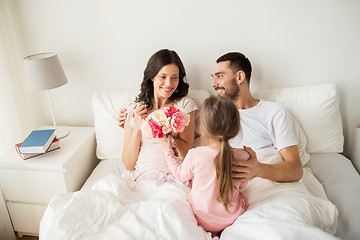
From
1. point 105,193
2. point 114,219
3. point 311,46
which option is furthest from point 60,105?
point 311,46

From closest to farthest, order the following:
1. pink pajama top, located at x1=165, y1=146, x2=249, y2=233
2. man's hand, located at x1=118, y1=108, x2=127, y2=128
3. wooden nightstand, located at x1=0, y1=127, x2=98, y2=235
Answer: pink pajama top, located at x1=165, y1=146, x2=249, y2=233 < wooden nightstand, located at x1=0, y1=127, x2=98, y2=235 < man's hand, located at x1=118, y1=108, x2=127, y2=128

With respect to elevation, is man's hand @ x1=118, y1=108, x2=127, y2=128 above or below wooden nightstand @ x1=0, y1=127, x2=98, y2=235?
above

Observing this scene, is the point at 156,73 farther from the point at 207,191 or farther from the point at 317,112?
the point at 317,112

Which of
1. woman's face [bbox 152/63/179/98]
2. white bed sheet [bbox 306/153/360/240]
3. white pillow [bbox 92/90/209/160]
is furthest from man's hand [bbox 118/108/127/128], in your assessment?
white bed sheet [bbox 306/153/360/240]

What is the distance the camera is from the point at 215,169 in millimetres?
1326

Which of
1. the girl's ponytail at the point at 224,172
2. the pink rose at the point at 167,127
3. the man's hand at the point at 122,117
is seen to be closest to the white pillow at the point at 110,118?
the man's hand at the point at 122,117

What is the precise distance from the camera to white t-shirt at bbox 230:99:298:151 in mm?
1803

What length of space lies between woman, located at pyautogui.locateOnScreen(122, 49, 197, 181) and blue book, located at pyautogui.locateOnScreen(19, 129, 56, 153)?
1.75ft

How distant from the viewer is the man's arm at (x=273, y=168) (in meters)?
1.43

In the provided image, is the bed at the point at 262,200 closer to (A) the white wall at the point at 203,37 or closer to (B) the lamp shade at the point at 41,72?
(A) the white wall at the point at 203,37

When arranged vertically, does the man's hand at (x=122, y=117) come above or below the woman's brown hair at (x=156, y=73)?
below

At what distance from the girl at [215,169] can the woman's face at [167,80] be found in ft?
1.61

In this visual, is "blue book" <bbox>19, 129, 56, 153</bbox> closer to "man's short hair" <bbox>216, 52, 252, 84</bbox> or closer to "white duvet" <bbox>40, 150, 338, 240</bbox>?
"white duvet" <bbox>40, 150, 338, 240</bbox>

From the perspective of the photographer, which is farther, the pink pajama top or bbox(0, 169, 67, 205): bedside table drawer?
bbox(0, 169, 67, 205): bedside table drawer
